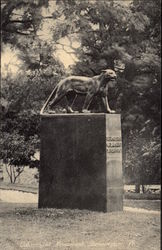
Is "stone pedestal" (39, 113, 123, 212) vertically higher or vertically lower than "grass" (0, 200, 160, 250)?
higher

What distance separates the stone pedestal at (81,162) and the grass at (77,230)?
0.31m

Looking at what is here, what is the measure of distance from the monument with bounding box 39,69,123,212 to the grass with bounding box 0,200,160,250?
32 centimetres

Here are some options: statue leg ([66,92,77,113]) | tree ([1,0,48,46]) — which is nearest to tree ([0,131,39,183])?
tree ([1,0,48,46])

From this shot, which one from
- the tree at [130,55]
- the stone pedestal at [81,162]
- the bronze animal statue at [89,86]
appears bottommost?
the stone pedestal at [81,162]

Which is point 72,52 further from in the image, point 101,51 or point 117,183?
point 117,183

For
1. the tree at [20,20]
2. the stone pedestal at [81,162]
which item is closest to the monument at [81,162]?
the stone pedestal at [81,162]

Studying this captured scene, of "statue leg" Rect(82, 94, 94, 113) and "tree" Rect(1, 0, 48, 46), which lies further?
"tree" Rect(1, 0, 48, 46)

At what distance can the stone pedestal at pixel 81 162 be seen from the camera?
9.00 metres

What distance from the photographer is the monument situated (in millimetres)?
9000

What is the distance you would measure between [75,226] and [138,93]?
11346 mm

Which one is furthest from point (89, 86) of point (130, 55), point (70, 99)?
point (130, 55)

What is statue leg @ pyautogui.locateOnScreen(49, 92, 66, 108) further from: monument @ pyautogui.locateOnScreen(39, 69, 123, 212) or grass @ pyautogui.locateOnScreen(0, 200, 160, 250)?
grass @ pyautogui.locateOnScreen(0, 200, 160, 250)

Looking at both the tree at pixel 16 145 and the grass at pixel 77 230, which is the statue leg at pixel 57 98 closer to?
the grass at pixel 77 230

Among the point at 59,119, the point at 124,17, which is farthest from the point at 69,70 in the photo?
the point at 59,119
